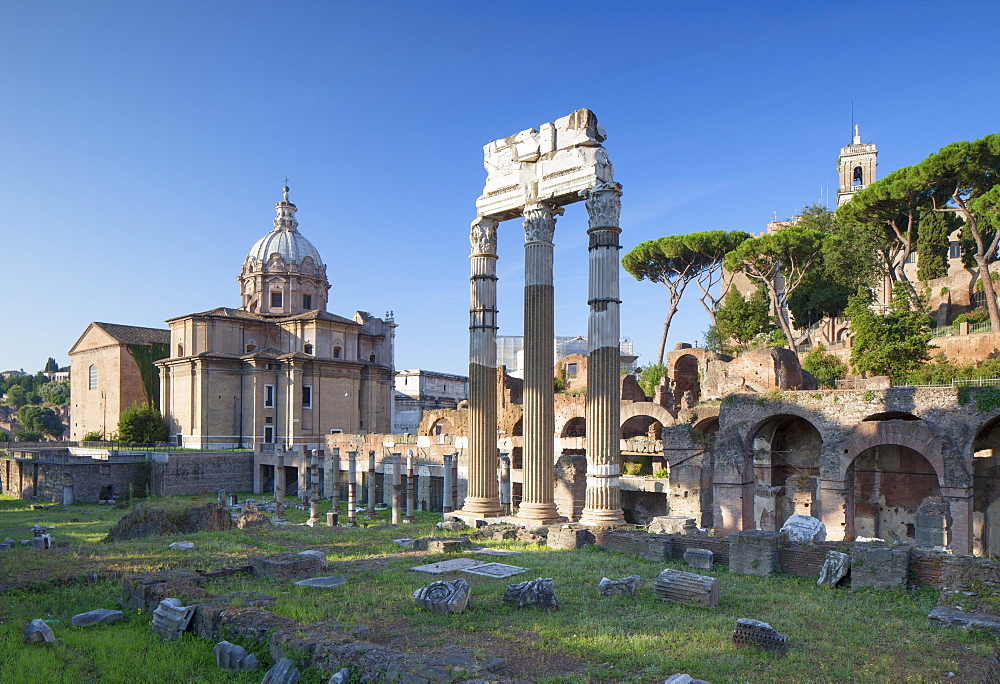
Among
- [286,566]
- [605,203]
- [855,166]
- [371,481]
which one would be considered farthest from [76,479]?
[855,166]

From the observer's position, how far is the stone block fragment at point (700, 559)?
10359mm

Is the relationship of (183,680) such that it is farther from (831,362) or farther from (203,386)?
(203,386)

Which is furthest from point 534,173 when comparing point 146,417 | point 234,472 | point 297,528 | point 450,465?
point 146,417

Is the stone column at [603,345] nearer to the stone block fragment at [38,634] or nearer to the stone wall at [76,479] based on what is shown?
the stone block fragment at [38,634]

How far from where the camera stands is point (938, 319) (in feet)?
119

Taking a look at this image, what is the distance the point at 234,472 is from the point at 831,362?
1108 inches

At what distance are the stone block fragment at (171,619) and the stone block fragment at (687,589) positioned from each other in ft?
17.0

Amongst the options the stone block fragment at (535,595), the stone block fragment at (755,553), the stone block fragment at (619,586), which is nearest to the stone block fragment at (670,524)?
the stone block fragment at (755,553)

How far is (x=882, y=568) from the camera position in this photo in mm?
8953

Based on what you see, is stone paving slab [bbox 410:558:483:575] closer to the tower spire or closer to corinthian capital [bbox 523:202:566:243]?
corinthian capital [bbox 523:202:566:243]

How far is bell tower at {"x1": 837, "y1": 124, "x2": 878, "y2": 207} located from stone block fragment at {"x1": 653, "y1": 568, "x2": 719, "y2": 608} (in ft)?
214

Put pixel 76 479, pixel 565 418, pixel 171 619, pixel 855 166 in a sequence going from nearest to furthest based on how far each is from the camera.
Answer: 1. pixel 171 619
2. pixel 565 418
3. pixel 76 479
4. pixel 855 166

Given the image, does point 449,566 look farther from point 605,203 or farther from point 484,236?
point 484,236

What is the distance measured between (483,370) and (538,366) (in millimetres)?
1495
